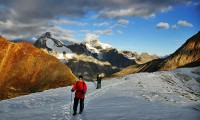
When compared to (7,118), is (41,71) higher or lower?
higher

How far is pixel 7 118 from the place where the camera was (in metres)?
17.8

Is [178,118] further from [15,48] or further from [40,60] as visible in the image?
[15,48]

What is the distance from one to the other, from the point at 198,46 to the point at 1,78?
383ft

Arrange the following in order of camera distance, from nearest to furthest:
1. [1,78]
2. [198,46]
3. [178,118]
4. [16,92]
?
[178,118] < [16,92] < [1,78] < [198,46]

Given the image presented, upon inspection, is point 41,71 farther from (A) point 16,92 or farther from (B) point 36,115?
(B) point 36,115

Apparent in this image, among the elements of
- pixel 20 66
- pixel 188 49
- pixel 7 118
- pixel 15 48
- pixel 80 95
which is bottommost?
pixel 7 118

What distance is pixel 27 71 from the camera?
73.0 m

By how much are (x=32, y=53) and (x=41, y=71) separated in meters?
9.63

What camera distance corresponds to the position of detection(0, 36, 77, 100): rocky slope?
66688 mm

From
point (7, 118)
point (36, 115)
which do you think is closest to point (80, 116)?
point (36, 115)

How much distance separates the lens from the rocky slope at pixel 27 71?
219 ft

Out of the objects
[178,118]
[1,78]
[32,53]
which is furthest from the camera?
[32,53]

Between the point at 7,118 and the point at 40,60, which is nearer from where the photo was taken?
the point at 7,118

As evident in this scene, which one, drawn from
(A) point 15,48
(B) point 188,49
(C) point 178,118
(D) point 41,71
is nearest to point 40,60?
(D) point 41,71
